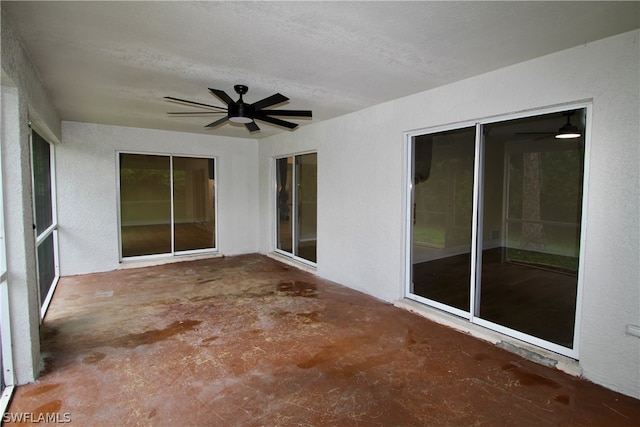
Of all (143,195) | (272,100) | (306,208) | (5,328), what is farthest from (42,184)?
(306,208)

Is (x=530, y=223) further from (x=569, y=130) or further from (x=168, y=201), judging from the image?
(x=168, y=201)

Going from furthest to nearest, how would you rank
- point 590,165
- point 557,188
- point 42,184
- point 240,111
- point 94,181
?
point 557,188 → point 94,181 → point 42,184 → point 240,111 → point 590,165

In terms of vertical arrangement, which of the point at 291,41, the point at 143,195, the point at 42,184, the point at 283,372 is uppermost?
the point at 291,41

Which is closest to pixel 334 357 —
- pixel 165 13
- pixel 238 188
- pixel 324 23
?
pixel 324 23

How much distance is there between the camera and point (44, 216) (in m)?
4.30

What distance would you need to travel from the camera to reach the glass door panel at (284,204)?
646 centimetres

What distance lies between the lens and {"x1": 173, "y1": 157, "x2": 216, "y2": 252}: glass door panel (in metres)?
6.39

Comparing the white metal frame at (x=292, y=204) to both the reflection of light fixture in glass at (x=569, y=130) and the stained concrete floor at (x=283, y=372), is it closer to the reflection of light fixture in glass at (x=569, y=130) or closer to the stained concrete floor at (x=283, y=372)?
the stained concrete floor at (x=283, y=372)

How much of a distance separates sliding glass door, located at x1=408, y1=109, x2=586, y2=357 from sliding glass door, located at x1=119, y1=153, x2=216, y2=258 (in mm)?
4309

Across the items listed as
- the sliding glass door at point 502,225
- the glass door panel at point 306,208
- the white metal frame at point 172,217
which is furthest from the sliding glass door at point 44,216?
the sliding glass door at point 502,225

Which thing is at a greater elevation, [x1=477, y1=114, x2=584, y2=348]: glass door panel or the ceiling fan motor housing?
the ceiling fan motor housing

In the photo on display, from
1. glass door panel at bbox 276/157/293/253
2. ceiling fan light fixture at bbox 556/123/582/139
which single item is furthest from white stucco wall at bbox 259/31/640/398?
glass door panel at bbox 276/157/293/253

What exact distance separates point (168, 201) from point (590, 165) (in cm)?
624

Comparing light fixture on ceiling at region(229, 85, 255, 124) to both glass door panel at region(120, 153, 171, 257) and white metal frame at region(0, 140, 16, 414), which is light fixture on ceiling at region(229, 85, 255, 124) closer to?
white metal frame at region(0, 140, 16, 414)
